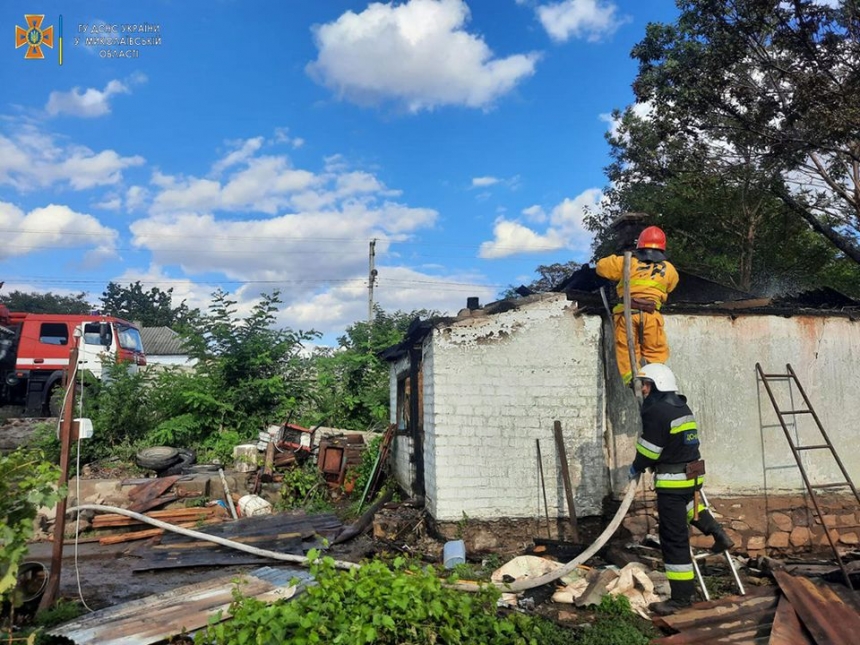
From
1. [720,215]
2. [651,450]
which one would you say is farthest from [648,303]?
[720,215]

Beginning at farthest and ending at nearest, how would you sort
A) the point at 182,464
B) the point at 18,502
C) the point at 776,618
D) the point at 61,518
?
the point at 182,464 → the point at 61,518 → the point at 776,618 → the point at 18,502

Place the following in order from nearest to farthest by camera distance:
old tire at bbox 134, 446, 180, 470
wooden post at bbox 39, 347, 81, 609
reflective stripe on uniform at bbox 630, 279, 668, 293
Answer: wooden post at bbox 39, 347, 81, 609 → reflective stripe on uniform at bbox 630, 279, 668, 293 → old tire at bbox 134, 446, 180, 470

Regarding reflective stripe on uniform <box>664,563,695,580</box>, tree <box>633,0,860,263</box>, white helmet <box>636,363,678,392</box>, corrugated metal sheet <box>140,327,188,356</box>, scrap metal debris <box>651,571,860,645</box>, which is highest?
tree <box>633,0,860,263</box>

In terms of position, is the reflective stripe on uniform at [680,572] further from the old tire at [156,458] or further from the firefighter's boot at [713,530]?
the old tire at [156,458]

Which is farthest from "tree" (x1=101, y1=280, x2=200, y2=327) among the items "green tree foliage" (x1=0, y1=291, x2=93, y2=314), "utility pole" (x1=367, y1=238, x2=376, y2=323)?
"utility pole" (x1=367, y1=238, x2=376, y2=323)

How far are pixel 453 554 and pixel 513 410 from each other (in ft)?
5.77

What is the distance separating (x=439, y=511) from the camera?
6.79 meters

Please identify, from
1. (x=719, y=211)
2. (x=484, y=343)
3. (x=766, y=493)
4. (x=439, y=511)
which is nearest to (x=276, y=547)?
(x=439, y=511)

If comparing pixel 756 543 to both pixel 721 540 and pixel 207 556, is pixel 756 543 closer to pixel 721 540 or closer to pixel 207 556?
pixel 721 540

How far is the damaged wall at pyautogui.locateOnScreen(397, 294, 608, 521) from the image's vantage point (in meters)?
6.85

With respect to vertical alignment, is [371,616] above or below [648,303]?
below

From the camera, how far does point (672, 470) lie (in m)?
5.24

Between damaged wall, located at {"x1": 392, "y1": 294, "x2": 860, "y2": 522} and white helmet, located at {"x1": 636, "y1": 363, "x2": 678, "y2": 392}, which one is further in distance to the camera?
damaged wall, located at {"x1": 392, "y1": 294, "x2": 860, "y2": 522}

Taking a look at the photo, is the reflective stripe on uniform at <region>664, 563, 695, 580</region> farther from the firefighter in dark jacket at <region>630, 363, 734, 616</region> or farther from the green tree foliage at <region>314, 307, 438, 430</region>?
the green tree foliage at <region>314, 307, 438, 430</region>
